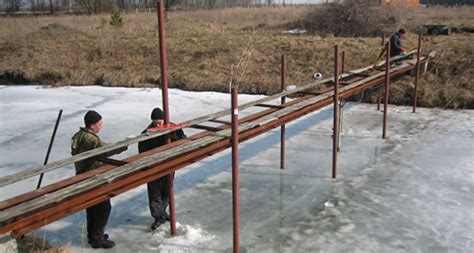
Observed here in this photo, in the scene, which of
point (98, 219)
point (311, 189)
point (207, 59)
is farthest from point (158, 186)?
point (207, 59)

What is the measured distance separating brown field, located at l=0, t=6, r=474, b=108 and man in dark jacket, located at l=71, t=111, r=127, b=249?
30.4 ft

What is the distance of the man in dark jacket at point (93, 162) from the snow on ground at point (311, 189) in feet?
0.50

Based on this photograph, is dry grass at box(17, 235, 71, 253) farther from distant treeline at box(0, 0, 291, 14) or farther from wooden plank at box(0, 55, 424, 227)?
distant treeline at box(0, 0, 291, 14)

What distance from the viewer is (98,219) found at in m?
4.40

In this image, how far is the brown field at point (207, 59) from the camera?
41.8ft

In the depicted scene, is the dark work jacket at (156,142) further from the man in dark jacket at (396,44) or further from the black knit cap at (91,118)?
the man in dark jacket at (396,44)

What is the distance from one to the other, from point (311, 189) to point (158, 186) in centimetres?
222

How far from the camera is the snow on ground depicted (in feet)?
15.4

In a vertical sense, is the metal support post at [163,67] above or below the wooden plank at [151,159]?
above

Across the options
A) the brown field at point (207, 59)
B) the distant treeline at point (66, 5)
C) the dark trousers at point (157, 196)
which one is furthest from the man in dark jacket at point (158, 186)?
the distant treeline at point (66, 5)

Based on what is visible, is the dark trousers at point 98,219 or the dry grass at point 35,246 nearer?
the dry grass at point 35,246

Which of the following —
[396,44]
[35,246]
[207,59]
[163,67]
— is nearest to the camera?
[35,246]

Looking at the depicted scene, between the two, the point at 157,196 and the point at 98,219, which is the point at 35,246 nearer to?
the point at 98,219

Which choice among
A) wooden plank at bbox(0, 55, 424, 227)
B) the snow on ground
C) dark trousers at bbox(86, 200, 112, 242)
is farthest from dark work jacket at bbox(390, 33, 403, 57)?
dark trousers at bbox(86, 200, 112, 242)
